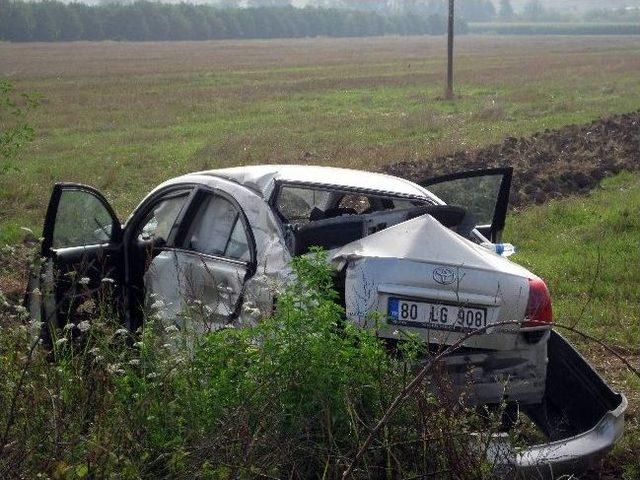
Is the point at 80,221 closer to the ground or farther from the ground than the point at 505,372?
farther from the ground

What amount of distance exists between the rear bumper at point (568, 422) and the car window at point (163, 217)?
2460 millimetres

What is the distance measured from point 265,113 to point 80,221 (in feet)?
83.3

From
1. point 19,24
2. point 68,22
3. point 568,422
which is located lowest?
point 68,22

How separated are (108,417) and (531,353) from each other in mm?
2311

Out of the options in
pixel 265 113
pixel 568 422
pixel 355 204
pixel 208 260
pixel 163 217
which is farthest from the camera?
pixel 265 113

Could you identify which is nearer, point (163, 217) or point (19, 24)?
point (163, 217)

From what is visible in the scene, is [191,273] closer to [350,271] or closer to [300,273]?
[350,271]

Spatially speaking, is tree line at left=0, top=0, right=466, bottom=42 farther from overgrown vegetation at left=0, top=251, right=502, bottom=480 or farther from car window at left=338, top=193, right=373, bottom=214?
overgrown vegetation at left=0, top=251, right=502, bottom=480

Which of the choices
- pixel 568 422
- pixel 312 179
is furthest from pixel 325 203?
pixel 568 422

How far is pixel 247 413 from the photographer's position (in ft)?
13.3

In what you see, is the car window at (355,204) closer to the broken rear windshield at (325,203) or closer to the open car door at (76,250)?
the broken rear windshield at (325,203)

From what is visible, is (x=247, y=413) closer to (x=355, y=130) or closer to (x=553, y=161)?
(x=553, y=161)

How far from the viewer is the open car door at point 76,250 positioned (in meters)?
6.36

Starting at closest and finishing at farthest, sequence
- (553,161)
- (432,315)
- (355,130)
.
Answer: (432,315)
(553,161)
(355,130)
